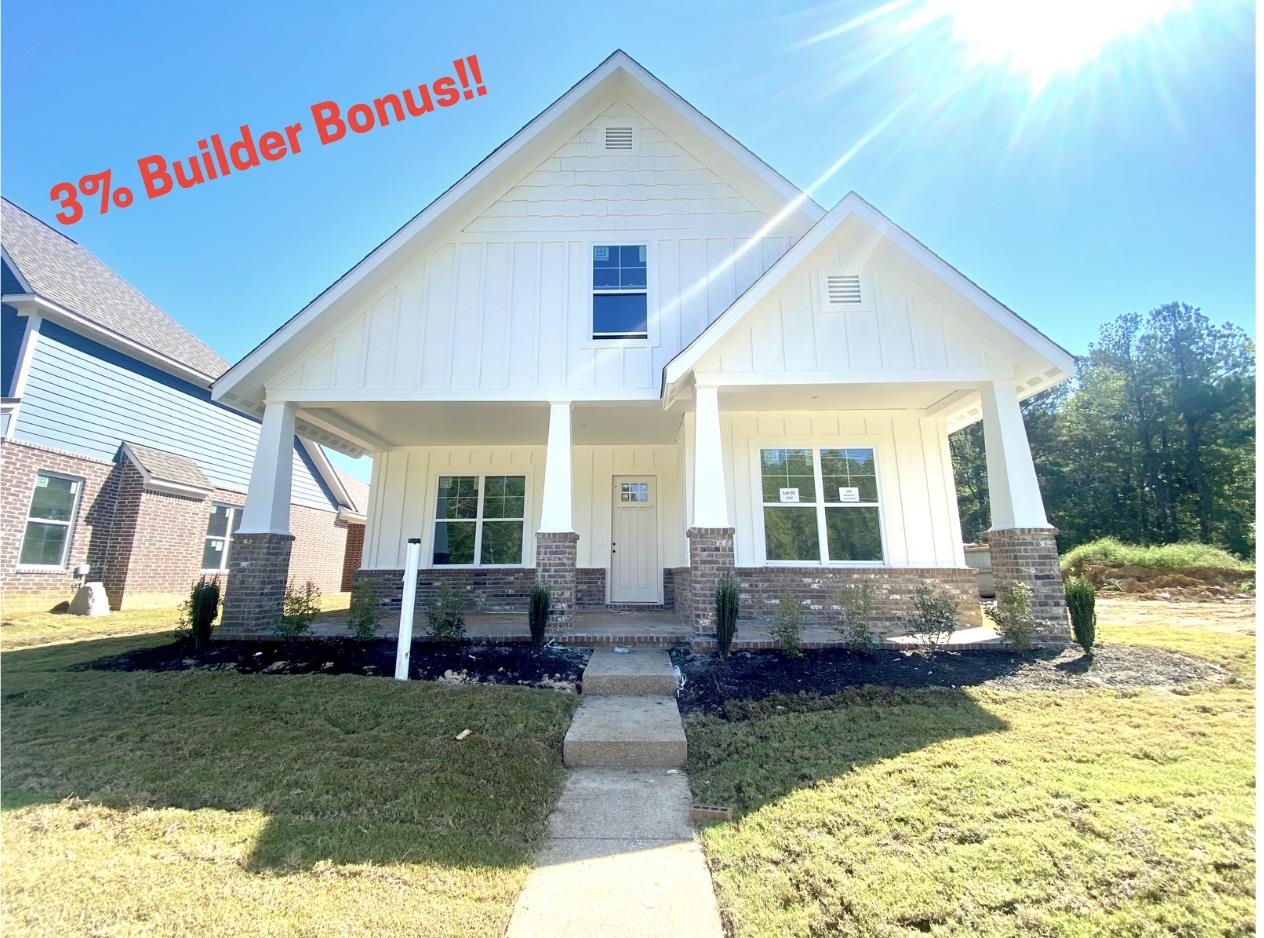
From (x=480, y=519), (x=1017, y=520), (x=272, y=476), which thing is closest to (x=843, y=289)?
(x=1017, y=520)

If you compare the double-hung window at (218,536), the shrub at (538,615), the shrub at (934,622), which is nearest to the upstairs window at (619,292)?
the shrub at (538,615)

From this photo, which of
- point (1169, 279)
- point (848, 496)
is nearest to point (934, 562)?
point (848, 496)

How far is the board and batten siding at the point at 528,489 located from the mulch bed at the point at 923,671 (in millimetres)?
4682

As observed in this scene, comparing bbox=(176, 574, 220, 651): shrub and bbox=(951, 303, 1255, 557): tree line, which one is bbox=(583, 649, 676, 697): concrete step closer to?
bbox=(176, 574, 220, 651): shrub

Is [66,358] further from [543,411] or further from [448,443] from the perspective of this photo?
[543,411]

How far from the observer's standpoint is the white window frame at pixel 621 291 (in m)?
9.03

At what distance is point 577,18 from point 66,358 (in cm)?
1207

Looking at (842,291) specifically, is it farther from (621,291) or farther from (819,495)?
(621,291)

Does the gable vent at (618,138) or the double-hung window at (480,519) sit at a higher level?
the gable vent at (618,138)

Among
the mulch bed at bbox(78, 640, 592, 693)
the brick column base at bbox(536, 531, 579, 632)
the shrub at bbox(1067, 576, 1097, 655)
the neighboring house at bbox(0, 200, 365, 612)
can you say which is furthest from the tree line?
the neighboring house at bbox(0, 200, 365, 612)

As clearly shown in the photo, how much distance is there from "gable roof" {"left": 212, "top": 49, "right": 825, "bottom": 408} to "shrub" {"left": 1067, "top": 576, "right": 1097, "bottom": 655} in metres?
6.55

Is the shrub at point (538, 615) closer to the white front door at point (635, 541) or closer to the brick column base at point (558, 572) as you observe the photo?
the brick column base at point (558, 572)

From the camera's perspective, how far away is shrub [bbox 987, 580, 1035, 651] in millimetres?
6551
